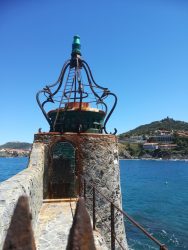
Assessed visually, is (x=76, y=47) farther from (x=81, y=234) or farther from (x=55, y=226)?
(x=81, y=234)

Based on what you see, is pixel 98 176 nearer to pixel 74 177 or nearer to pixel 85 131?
pixel 74 177

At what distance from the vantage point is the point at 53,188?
32.6 ft

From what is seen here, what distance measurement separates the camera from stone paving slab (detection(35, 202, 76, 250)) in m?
6.23

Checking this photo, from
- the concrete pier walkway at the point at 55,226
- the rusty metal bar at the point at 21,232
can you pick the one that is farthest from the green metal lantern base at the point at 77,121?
the rusty metal bar at the point at 21,232

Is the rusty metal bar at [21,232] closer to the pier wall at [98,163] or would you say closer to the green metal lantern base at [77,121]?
the pier wall at [98,163]

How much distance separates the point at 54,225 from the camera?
24.0ft

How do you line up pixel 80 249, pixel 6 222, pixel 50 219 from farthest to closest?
1. pixel 50 219
2. pixel 6 222
3. pixel 80 249

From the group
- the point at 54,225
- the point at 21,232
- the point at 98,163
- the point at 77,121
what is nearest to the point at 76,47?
the point at 77,121

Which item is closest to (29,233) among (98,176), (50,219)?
(50,219)

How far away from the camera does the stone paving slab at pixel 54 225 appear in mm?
6234

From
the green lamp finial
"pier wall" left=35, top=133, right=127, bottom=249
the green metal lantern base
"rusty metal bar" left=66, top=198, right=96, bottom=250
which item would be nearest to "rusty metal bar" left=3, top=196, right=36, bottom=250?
"rusty metal bar" left=66, top=198, right=96, bottom=250

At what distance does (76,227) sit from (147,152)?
175 metres

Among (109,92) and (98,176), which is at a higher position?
(109,92)

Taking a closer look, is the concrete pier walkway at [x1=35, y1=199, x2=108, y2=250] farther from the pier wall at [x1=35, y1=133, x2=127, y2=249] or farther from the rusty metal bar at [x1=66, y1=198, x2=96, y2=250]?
the rusty metal bar at [x1=66, y1=198, x2=96, y2=250]
